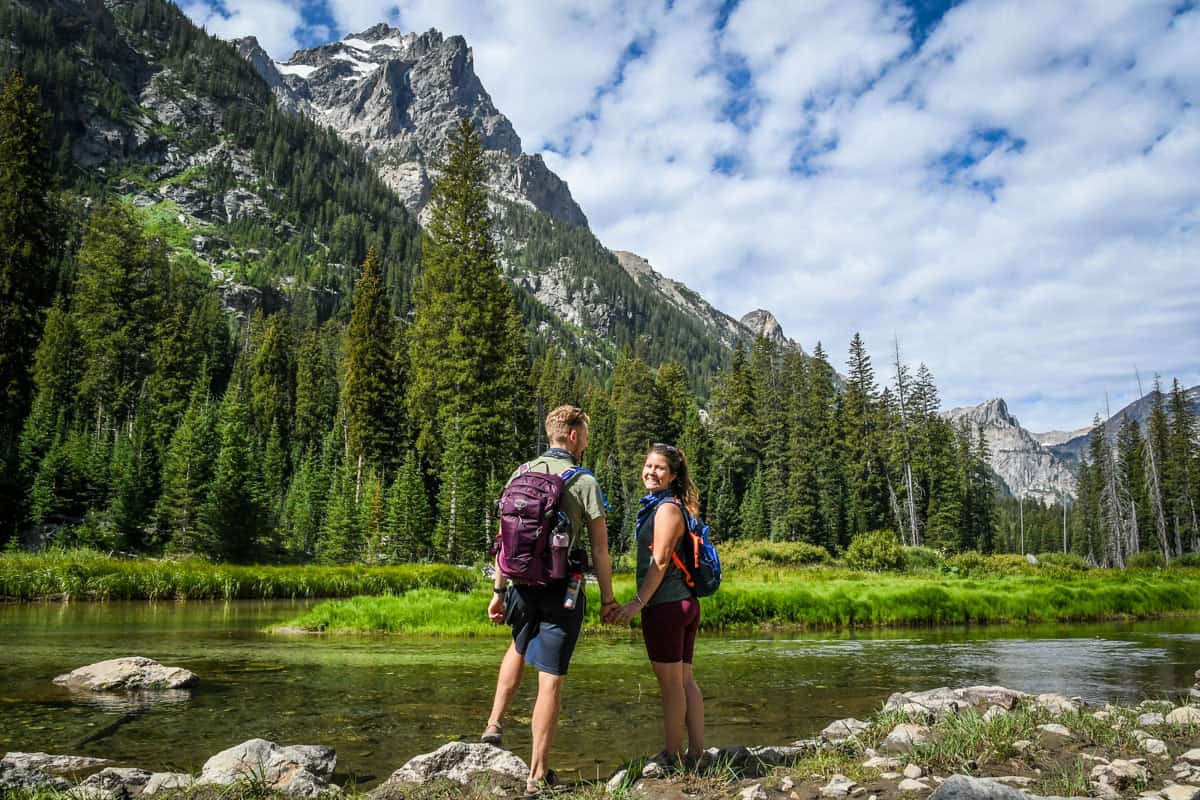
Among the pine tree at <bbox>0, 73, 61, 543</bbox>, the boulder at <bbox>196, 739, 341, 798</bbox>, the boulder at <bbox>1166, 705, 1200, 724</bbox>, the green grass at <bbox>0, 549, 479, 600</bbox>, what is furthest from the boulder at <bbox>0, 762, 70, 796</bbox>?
the pine tree at <bbox>0, 73, 61, 543</bbox>

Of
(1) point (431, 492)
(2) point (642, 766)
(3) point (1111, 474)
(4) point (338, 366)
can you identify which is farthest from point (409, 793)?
(3) point (1111, 474)

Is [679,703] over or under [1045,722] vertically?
over

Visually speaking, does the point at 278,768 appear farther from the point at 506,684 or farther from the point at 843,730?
the point at 843,730

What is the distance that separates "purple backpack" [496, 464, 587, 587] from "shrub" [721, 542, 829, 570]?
37.5 metres

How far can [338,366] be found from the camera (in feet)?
291

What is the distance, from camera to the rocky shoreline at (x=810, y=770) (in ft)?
12.3

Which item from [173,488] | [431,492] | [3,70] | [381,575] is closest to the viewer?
[381,575]

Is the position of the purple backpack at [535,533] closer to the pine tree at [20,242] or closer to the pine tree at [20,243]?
the pine tree at [20,243]

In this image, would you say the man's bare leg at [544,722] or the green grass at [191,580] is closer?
the man's bare leg at [544,722]

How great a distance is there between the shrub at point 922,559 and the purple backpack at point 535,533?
37807 mm

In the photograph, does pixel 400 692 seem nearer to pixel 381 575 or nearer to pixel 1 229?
pixel 381 575

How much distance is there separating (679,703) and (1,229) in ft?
142

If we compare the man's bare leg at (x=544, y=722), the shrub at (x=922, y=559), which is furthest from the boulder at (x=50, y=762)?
the shrub at (x=922, y=559)

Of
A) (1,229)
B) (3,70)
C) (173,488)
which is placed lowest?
(173,488)
